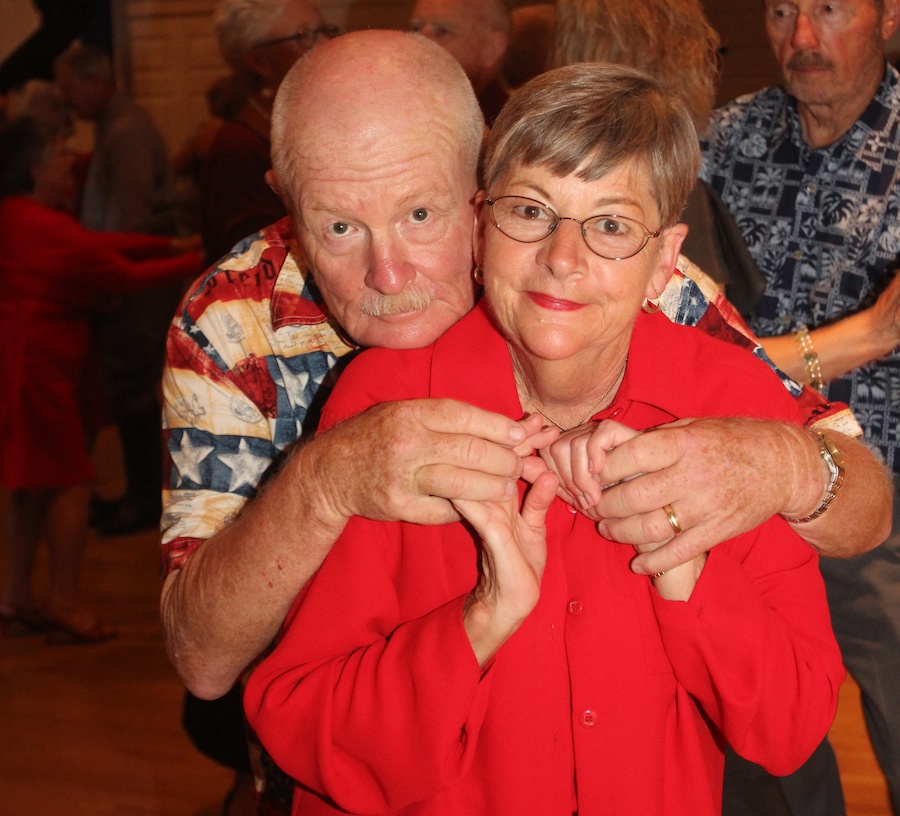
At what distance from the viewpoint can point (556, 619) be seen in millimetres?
1363

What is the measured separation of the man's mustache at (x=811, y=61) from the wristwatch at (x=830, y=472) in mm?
1437

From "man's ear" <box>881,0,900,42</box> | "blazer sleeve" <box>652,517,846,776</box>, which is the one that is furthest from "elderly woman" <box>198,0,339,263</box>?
"blazer sleeve" <box>652,517,846,776</box>

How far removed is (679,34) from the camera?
2.38 meters

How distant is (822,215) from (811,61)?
37cm

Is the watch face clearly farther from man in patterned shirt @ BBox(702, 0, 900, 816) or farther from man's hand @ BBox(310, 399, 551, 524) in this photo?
man in patterned shirt @ BBox(702, 0, 900, 816)

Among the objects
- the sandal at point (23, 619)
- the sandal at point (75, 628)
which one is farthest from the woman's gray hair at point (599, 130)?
the sandal at point (23, 619)

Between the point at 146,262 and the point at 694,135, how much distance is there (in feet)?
11.0

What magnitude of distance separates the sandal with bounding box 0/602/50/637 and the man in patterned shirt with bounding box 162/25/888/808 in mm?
2825

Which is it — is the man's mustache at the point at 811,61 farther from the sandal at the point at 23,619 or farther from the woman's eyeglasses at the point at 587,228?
the sandal at the point at 23,619

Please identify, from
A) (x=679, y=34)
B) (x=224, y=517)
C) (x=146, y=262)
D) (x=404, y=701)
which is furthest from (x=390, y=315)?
(x=146, y=262)

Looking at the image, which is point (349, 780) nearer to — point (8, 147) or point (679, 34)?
point (679, 34)

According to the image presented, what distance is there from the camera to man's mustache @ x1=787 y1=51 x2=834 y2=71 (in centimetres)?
259

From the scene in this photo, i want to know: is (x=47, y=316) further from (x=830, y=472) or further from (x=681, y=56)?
(x=830, y=472)

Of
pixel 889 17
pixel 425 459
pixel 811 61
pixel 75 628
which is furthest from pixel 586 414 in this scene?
pixel 75 628
